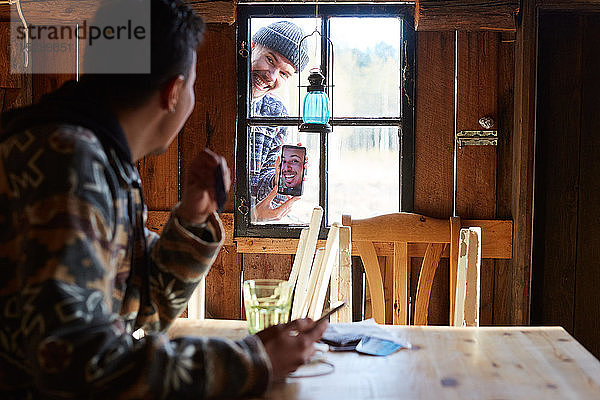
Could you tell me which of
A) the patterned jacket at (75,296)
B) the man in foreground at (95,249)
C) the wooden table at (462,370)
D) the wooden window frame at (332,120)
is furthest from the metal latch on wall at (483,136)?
the patterned jacket at (75,296)

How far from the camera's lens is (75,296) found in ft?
2.89

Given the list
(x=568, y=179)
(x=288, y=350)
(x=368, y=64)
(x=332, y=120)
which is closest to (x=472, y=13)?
Result: (x=368, y=64)

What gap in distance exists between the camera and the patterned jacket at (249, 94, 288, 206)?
3221mm

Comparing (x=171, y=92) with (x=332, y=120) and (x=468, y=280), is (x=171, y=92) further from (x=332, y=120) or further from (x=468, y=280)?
(x=332, y=120)

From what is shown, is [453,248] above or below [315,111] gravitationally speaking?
below

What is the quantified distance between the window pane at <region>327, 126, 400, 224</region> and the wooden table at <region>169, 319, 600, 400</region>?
5.35 feet

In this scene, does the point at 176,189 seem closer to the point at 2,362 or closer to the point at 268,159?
the point at 268,159

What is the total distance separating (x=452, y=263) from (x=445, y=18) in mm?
1060

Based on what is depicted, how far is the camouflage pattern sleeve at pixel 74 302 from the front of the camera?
0.87 m

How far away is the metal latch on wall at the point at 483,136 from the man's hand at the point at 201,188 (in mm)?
1983

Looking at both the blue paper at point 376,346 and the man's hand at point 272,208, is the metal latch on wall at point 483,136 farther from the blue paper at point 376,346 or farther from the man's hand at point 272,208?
the blue paper at point 376,346

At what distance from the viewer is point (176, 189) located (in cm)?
326

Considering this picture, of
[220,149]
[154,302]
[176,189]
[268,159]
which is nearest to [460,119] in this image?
[268,159]

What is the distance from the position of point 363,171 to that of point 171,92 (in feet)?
6.89
